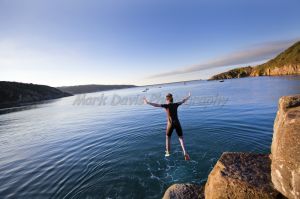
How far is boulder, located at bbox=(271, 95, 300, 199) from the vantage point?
4828 mm

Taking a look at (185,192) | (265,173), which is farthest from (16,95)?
(265,173)

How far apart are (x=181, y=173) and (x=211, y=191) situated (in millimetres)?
3751

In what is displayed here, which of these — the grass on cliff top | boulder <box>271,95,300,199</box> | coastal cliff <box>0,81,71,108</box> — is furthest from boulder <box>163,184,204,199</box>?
coastal cliff <box>0,81,71,108</box>

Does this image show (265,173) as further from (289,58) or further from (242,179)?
(289,58)

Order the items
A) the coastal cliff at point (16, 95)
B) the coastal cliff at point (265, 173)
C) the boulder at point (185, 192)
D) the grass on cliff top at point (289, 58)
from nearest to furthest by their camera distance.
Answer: the coastal cliff at point (265, 173) < the boulder at point (185, 192) < the grass on cliff top at point (289, 58) < the coastal cliff at point (16, 95)

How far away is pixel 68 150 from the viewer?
1628 centimetres

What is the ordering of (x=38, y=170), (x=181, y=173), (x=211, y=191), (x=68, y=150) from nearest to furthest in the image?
1. (x=211, y=191)
2. (x=181, y=173)
3. (x=38, y=170)
4. (x=68, y=150)

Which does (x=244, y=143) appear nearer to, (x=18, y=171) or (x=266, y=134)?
(x=266, y=134)

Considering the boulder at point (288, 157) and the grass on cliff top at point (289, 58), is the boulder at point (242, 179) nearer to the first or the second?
the boulder at point (288, 157)

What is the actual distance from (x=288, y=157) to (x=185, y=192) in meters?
3.51

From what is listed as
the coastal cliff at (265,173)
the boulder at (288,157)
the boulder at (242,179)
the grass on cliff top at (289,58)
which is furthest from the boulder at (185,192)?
the grass on cliff top at (289,58)

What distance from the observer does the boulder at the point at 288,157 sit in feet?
15.8

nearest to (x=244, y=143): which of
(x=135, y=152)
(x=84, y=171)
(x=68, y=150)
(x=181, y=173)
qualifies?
(x=181, y=173)

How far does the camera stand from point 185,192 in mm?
6750
